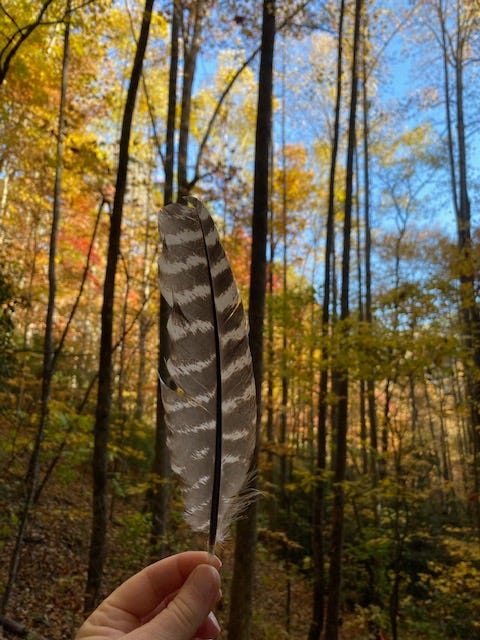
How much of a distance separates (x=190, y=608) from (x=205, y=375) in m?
0.60

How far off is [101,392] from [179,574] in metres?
3.37

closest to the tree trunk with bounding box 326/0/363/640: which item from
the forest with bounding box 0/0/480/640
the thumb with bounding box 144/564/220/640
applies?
the forest with bounding box 0/0/480/640

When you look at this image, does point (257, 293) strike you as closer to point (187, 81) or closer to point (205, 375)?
point (205, 375)

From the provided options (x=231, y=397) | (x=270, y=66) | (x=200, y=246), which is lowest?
(x=231, y=397)

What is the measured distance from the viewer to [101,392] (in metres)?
4.47

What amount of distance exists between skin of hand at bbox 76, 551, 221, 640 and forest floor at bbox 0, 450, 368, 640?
12.9 ft

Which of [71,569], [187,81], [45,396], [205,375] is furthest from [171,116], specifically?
[71,569]

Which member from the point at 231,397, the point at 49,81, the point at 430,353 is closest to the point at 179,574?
the point at 231,397

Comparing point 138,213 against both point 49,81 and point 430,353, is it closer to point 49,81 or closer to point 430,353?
point 49,81

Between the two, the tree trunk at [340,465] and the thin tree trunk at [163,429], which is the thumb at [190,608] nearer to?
the thin tree trunk at [163,429]

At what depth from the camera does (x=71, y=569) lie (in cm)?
778

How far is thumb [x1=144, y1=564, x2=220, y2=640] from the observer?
109cm

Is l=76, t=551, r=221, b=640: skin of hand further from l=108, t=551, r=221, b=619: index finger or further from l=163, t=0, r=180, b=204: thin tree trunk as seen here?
l=163, t=0, r=180, b=204: thin tree trunk

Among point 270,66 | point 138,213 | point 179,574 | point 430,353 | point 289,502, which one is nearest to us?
point 179,574
